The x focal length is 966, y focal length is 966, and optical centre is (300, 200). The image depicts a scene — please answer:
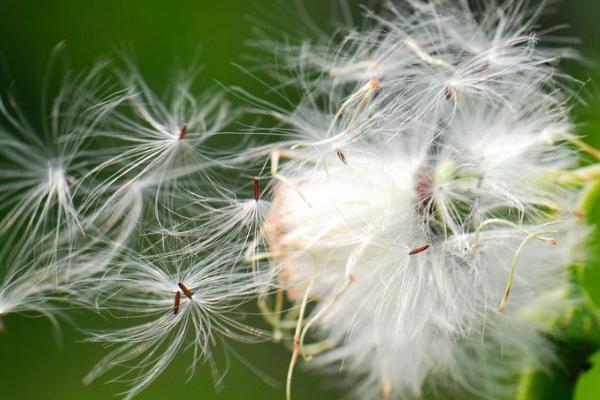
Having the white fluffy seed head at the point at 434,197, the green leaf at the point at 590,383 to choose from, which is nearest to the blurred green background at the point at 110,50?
the white fluffy seed head at the point at 434,197

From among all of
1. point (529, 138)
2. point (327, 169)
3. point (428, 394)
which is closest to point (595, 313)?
point (529, 138)

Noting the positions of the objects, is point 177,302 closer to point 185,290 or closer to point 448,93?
point 185,290

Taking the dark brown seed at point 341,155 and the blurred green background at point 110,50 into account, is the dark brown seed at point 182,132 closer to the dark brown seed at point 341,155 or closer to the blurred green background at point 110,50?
the dark brown seed at point 341,155

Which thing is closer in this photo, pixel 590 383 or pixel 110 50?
pixel 590 383

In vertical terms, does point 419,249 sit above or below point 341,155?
below

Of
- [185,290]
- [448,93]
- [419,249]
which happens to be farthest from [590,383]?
[185,290]

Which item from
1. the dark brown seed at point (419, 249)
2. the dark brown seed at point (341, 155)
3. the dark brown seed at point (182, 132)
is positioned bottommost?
the dark brown seed at point (419, 249)

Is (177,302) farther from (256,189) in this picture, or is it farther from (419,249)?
(419,249)

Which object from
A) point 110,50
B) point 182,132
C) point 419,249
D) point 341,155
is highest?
point 110,50

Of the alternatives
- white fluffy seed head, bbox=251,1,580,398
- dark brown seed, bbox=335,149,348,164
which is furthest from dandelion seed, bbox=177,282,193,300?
dark brown seed, bbox=335,149,348,164
